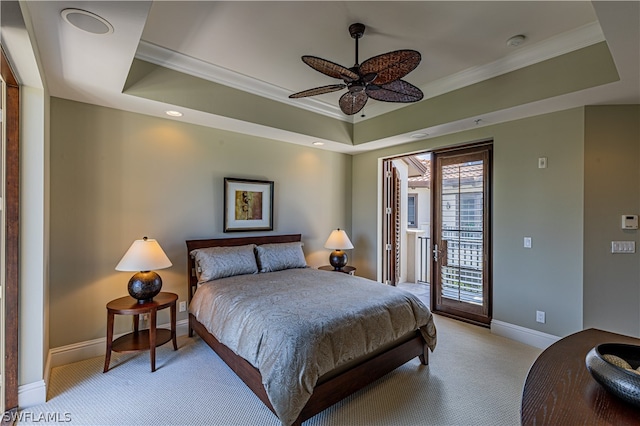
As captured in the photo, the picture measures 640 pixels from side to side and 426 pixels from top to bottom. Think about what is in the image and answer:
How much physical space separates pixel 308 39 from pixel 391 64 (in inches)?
40.4

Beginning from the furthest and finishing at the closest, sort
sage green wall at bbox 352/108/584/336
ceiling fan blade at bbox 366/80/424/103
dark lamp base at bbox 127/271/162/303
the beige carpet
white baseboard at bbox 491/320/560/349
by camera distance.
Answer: white baseboard at bbox 491/320/560/349, sage green wall at bbox 352/108/584/336, dark lamp base at bbox 127/271/162/303, ceiling fan blade at bbox 366/80/424/103, the beige carpet

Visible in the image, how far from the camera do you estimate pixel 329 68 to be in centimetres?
216

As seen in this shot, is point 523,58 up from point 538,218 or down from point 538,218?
up

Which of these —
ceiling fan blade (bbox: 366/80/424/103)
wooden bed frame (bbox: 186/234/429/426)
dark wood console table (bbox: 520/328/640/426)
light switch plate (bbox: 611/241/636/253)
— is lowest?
wooden bed frame (bbox: 186/234/429/426)

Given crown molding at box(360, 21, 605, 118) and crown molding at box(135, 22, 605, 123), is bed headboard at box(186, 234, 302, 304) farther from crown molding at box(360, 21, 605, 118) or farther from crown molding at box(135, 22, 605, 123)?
crown molding at box(360, 21, 605, 118)

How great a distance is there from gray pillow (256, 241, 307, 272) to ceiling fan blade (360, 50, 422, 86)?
246 centimetres

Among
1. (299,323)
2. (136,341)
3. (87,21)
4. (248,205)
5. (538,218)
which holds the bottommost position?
(136,341)

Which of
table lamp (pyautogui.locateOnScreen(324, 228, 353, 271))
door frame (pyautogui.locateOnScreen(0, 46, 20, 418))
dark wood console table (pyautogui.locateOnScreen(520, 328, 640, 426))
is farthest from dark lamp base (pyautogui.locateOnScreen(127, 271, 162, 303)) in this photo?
dark wood console table (pyautogui.locateOnScreen(520, 328, 640, 426))

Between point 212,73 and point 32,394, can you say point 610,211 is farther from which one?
point 32,394

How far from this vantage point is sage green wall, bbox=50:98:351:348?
9.50 feet

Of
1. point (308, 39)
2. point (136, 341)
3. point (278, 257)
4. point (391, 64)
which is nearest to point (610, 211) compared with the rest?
point (391, 64)

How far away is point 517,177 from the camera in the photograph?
3451 mm

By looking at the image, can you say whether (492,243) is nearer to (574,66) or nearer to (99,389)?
(574,66)

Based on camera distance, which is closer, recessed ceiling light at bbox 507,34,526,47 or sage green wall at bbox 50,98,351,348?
recessed ceiling light at bbox 507,34,526,47
